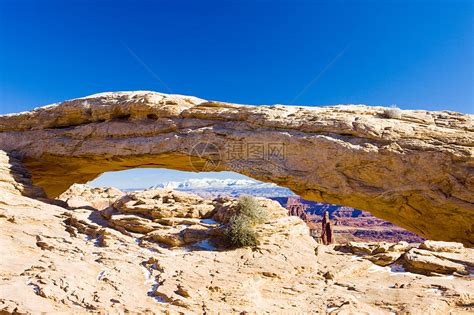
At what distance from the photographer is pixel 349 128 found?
12297 mm

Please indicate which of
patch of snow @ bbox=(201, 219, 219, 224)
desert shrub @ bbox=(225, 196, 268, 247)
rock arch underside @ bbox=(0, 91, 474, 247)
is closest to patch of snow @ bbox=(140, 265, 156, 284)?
desert shrub @ bbox=(225, 196, 268, 247)

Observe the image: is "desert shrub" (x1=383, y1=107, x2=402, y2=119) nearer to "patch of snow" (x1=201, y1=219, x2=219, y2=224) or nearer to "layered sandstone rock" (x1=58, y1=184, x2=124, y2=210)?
"patch of snow" (x1=201, y1=219, x2=219, y2=224)

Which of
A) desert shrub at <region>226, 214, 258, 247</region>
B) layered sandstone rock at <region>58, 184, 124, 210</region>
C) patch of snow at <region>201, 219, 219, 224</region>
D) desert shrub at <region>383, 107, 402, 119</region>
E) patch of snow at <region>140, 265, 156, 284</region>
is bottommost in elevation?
patch of snow at <region>140, 265, 156, 284</region>

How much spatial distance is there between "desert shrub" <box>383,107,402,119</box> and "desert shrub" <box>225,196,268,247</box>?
6.39 metres

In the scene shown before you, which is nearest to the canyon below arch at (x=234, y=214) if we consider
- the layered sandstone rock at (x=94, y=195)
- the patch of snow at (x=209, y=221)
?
the patch of snow at (x=209, y=221)

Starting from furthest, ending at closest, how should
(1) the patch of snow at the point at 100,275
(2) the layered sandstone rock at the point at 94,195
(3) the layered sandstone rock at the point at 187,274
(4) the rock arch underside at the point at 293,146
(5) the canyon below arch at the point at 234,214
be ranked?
(2) the layered sandstone rock at the point at 94,195 → (4) the rock arch underside at the point at 293,146 → (1) the patch of snow at the point at 100,275 → (5) the canyon below arch at the point at 234,214 → (3) the layered sandstone rock at the point at 187,274

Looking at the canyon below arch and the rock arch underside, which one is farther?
the rock arch underside

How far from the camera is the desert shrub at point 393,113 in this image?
12.5 metres

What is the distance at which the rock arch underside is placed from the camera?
11.1 m

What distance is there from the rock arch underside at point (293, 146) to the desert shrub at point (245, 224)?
1546 millimetres

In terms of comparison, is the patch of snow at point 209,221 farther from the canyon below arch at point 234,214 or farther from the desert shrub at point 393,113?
the desert shrub at point 393,113

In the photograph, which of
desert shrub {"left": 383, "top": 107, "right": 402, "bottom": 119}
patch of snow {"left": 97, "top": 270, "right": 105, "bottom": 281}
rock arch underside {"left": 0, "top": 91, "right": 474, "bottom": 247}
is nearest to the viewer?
patch of snow {"left": 97, "top": 270, "right": 105, "bottom": 281}

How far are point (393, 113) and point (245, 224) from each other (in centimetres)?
741

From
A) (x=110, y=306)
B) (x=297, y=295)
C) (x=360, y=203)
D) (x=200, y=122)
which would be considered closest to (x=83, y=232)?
(x=110, y=306)
